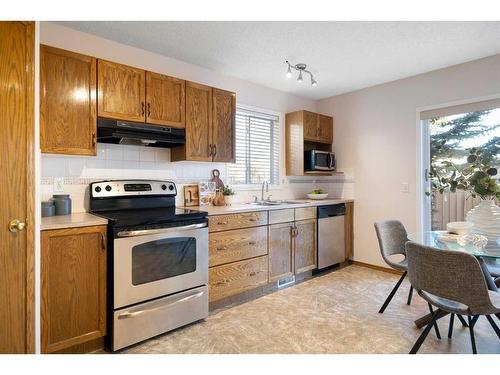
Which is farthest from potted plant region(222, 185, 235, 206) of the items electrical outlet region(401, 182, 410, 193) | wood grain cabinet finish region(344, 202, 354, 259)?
electrical outlet region(401, 182, 410, 193)

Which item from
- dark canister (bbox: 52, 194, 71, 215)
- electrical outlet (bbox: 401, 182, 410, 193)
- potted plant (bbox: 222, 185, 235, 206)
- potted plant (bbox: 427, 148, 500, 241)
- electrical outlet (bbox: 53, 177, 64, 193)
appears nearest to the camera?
potted plant (bbox: 427, 148, 500, 241)

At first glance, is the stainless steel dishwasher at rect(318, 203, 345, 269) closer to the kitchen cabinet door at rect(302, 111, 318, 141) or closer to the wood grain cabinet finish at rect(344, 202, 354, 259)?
the wood grain cabinet finish at rect(344, 202, 354, 259)

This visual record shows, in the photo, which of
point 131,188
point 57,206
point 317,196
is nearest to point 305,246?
point 317,196

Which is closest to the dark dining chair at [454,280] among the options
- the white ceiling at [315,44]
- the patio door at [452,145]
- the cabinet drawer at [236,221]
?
the cabinet drawer at [236,221]

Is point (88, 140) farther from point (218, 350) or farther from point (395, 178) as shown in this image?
point (395, 178)

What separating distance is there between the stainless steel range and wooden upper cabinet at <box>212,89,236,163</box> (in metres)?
0.82

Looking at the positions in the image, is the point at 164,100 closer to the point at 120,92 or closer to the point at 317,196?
the point at 120,92

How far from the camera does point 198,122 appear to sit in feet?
9.42

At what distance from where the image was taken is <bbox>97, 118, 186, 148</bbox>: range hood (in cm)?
234

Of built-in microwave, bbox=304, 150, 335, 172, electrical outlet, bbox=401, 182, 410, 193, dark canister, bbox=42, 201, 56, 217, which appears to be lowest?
dark canister, bbox=42, 201, 56, 217

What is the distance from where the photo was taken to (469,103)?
3162 mm

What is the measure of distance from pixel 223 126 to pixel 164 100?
2.18 feet

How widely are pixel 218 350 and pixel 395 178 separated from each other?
292 cm
